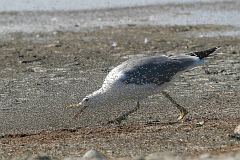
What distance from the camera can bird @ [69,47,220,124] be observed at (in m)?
10.7

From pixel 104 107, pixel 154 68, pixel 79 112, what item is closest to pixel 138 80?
pixel 154 68

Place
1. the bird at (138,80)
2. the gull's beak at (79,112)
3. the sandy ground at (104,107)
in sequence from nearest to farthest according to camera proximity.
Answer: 1. the sandy ground at (104,107)
2. the bird at (138,80)
3. the gull's beak at (79,112)

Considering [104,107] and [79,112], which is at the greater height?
[79,112]

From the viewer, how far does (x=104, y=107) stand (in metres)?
12.0

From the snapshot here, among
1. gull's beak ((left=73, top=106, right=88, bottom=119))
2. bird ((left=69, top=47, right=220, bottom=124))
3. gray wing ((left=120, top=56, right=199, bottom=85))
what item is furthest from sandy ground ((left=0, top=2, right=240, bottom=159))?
gray wing ((left=120, top=56, right=199, bottom=85))

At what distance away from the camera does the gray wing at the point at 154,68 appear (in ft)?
35.3

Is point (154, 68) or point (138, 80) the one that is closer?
point (138, 80)

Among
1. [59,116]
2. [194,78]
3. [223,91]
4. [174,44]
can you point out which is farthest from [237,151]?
[174,44]

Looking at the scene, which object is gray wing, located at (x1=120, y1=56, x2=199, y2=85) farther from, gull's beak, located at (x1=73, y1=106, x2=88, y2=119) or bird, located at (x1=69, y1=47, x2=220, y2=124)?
gull's beak, located at (x1=73, y1=106, x2=88, y2=119)

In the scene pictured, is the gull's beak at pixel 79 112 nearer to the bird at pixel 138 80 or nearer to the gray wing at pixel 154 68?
the bird at pixel 138 80

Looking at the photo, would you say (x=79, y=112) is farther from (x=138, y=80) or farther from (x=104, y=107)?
(x=104, y=107)

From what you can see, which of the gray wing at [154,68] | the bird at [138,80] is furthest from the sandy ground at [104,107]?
the gray wing at [154,68]

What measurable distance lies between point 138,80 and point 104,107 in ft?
4.37

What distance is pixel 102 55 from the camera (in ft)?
56.4
